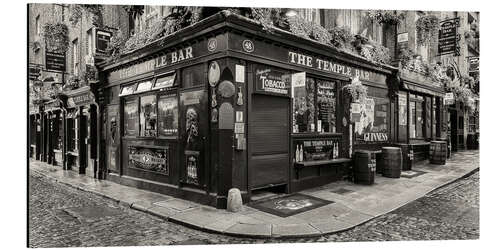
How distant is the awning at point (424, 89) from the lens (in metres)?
11.9

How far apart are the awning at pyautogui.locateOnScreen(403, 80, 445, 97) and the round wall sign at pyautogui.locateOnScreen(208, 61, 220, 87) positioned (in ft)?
27.9

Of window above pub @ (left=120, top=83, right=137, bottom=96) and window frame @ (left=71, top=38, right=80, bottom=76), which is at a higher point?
window frame @ (left=71, top=38, right=80, bottom=76)

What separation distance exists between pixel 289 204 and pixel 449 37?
284 inches

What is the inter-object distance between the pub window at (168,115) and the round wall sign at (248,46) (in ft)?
7.91

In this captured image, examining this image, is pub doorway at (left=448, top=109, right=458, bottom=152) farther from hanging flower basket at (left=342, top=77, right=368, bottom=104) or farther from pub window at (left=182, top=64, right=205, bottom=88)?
pub window at (left=182, top=64, right=205, bottom=88)

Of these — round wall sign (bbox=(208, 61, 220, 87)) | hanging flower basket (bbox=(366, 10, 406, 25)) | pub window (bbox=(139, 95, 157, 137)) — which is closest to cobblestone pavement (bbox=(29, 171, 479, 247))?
pub window (bbox=(139, 95, 157, 137))

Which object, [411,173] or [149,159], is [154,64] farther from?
[411,173]

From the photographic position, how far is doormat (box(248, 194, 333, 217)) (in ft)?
20.2

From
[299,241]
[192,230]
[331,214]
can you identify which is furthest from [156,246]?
[331,214]

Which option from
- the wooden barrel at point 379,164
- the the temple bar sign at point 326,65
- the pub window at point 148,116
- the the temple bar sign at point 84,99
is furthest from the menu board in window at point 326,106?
the the temple bar sign at point 84,99

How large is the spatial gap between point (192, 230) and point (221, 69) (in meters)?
3.26

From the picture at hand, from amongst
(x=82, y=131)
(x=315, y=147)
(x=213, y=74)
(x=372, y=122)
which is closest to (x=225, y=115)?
Answer: (x=213, y=74)

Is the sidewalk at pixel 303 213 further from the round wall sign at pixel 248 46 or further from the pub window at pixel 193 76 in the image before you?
the round wall sign at pixel 248 46

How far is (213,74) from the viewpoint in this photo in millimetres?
6453
